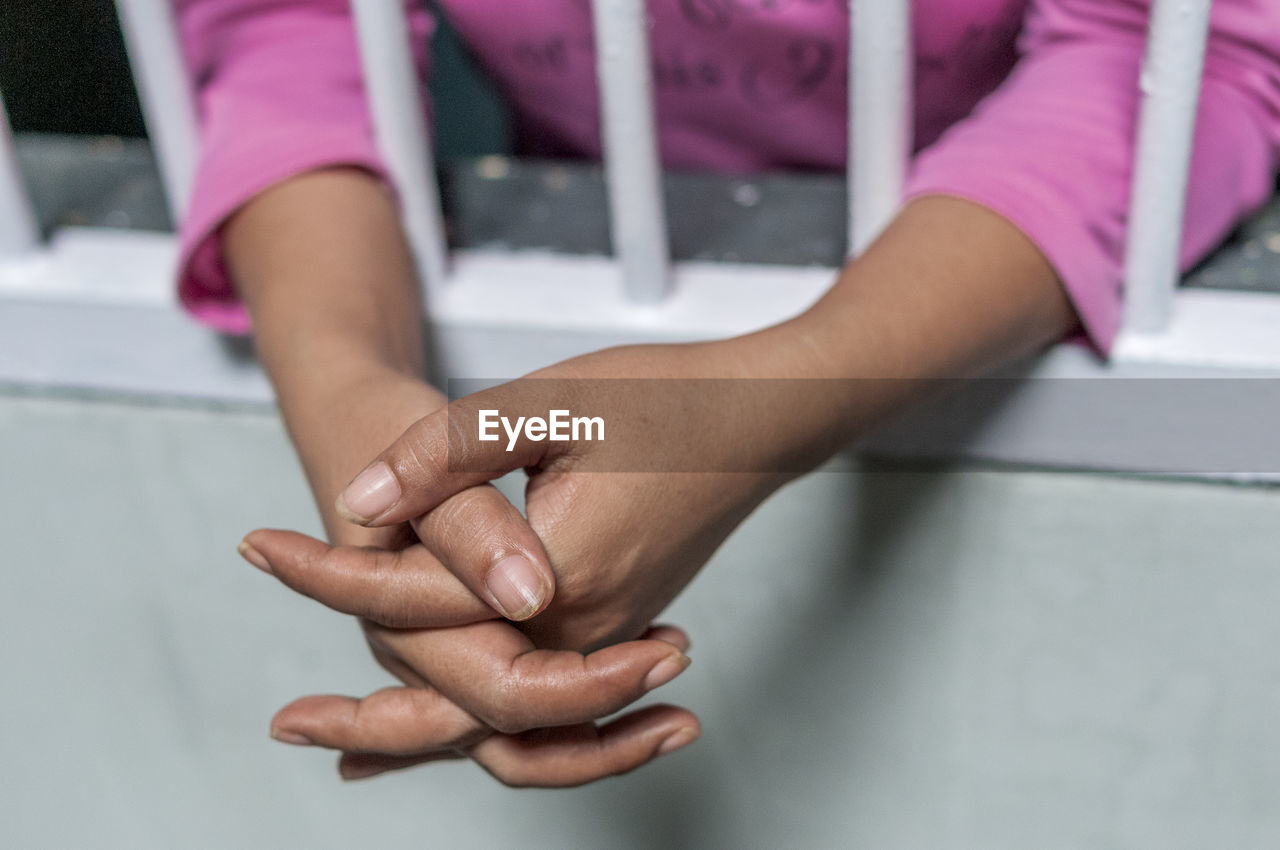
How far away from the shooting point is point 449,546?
0.39 metres

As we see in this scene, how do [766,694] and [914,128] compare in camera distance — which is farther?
[914,128]

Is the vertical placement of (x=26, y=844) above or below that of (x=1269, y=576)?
below

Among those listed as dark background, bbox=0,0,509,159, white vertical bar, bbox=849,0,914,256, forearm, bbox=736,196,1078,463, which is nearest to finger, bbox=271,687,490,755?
forearm, bbox=736,196,1078,463

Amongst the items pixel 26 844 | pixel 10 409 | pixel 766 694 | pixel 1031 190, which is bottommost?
pixel 26 844

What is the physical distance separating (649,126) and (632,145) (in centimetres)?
1

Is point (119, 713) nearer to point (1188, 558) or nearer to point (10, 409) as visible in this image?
point (10, 409)

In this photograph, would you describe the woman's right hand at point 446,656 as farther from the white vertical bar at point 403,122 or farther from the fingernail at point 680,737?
the white vertical bar at point 403,122

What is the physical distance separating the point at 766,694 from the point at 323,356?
0.28 m

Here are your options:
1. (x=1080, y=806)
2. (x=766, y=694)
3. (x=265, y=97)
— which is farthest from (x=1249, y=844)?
(x=265, y=97)

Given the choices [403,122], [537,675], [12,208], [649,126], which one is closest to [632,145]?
[649,126]

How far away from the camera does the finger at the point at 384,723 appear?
442 millimetres

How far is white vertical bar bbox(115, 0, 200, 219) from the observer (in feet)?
1.79

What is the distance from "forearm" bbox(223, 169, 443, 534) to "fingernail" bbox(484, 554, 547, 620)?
94 mm

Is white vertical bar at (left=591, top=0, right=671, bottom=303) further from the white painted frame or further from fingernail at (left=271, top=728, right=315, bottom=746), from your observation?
fingernail at (left=271, top=728, right=315, bottom=746)
